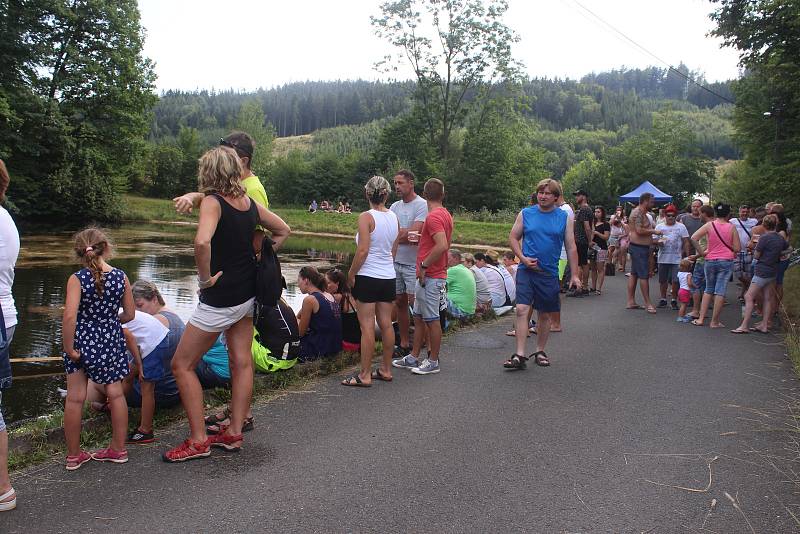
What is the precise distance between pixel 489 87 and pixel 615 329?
154ft

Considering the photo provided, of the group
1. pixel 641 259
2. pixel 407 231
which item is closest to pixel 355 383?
pixel 407 231

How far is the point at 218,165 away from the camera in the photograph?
4527 millimetres

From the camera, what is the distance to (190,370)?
15.5 feet

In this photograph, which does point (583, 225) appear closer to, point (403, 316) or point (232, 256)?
point (403, 316)

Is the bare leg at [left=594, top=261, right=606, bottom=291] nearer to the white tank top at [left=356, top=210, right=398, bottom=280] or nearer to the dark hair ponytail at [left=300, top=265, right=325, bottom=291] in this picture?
the dark hair ponytail at [left=300, top=265, right=325, bottom=291]

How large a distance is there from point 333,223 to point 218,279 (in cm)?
4199

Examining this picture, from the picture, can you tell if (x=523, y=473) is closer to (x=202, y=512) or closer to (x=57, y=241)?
(x=202, y=512)

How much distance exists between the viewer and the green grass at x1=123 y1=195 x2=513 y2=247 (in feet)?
119

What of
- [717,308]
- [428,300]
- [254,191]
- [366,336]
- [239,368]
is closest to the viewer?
[239,368]

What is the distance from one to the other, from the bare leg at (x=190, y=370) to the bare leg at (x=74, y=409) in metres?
0.58

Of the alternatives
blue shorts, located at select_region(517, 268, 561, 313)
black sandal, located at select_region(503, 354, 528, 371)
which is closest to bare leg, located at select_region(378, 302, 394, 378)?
black sandal, located at select_region(503, 354, 528, 371)

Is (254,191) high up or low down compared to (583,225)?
up

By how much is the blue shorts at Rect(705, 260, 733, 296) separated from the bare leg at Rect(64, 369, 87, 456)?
368 inches

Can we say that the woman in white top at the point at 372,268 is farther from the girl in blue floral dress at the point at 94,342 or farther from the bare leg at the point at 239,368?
the girl in blue floral dress at the point at 94,342
